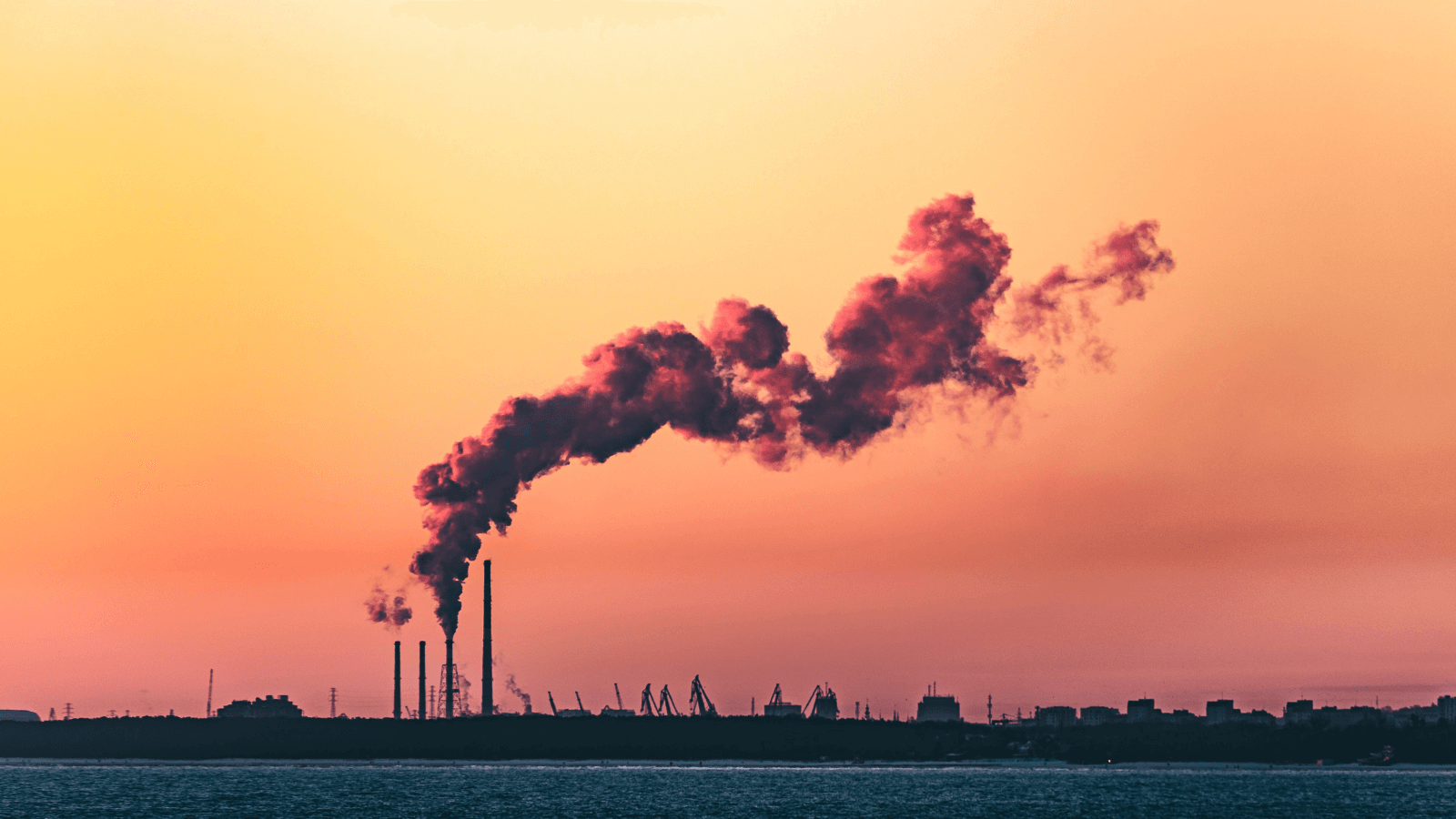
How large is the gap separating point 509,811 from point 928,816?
48652 millimetres

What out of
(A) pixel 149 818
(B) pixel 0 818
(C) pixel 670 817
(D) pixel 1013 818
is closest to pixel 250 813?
(A) pixel 149 818

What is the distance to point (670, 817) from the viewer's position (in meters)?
191

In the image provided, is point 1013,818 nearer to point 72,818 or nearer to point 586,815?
point 586,815

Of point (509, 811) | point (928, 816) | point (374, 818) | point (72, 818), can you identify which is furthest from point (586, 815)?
point (72, 818)

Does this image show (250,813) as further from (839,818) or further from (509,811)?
(839,818)

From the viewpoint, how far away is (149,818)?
7544 inches

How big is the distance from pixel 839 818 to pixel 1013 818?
71.6 feet

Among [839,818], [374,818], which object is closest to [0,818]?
[374,818]

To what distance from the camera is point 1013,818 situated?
200 m

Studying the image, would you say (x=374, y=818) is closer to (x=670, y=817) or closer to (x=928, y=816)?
(x=670, y=817)

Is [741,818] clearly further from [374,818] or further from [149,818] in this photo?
[149,818]

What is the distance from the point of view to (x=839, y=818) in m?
193

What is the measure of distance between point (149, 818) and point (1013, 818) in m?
98.4

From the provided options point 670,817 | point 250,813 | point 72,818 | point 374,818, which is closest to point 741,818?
point 670,817
